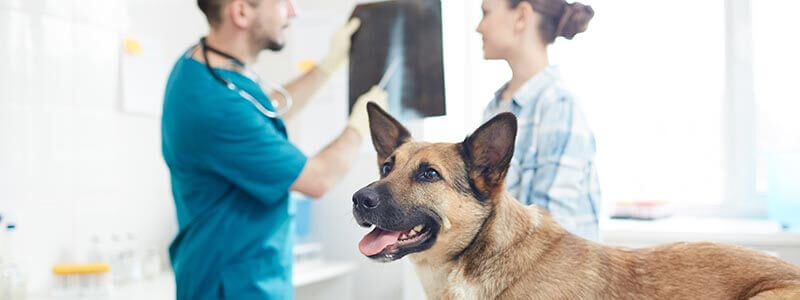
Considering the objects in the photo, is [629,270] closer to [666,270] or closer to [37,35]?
[666,270]

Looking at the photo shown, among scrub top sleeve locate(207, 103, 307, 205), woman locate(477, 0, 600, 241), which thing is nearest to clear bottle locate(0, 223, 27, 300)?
scrub top sleeve locate(207, 103, 307, 205)

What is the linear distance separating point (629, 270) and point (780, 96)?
25cm

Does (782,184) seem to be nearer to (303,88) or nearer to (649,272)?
(649,272)

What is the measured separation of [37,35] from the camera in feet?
4.79

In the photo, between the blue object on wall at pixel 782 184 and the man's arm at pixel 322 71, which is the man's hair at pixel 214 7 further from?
the blue object on wall at pixel 782 184

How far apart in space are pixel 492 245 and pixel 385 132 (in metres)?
0.17

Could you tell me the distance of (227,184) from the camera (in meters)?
1.12

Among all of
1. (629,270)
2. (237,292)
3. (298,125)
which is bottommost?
(237,292)

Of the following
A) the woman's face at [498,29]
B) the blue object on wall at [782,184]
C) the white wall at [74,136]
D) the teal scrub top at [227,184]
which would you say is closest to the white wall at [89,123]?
the white wall at [74,136]

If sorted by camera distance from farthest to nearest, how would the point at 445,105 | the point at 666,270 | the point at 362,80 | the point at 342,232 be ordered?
the point at 342,232
the point at 362,80
the point at 445,105
the point at 666,270

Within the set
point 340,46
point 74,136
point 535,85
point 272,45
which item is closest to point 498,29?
point 535,85

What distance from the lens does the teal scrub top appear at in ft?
3.53

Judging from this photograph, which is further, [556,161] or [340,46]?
[340,46]

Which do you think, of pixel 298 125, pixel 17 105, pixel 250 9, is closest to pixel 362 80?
pixel 250 9
